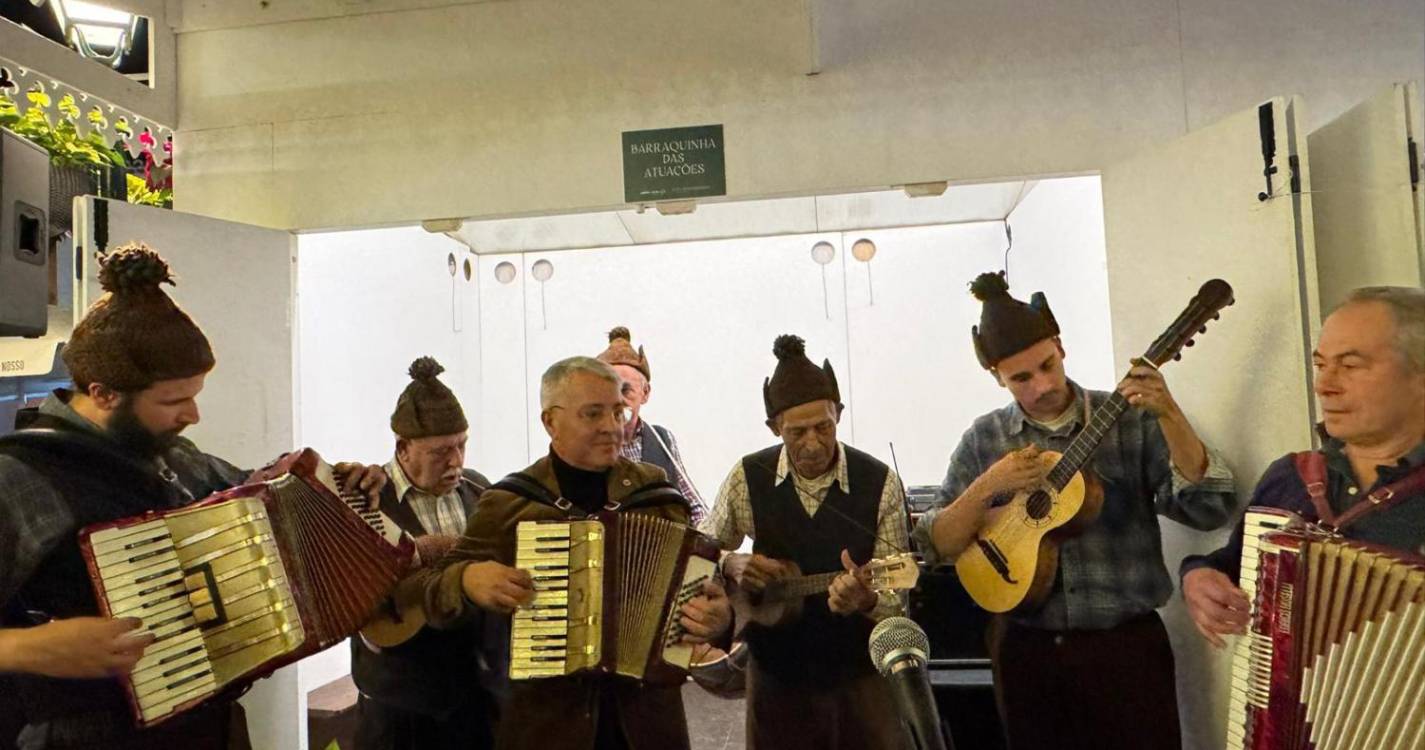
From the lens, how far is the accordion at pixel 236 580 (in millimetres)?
1526

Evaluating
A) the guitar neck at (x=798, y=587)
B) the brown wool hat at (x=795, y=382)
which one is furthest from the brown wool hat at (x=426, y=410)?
the guitar neck at (x=798, y=587)

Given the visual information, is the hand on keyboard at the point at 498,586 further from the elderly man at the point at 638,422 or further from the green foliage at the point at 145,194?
the green foliage at the point at 145,194

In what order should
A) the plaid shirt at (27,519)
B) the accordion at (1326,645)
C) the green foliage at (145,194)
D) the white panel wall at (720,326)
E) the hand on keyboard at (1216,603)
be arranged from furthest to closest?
the white panel wall at (720,326)
the green foliage at (145,194)
the plaid shirt at (27,519)
the hand on keyboard at (1216,603)
the accordion at (1326,645)

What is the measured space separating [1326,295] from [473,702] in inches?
108

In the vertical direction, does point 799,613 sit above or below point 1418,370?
below

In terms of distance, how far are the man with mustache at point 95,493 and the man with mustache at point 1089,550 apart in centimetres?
193

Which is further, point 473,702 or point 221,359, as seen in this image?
point 221,359

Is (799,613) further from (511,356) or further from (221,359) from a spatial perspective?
(511,356)

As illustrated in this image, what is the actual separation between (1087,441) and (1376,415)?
825 mm

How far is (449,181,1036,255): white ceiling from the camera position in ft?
15.1

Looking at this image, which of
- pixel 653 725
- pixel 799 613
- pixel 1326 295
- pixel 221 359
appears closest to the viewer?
pixel 653 725

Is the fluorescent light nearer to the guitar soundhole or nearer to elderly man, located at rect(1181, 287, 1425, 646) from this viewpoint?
the guitar soundhole

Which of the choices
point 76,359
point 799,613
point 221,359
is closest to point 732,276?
point 221,359

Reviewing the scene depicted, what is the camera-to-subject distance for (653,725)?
204cm
